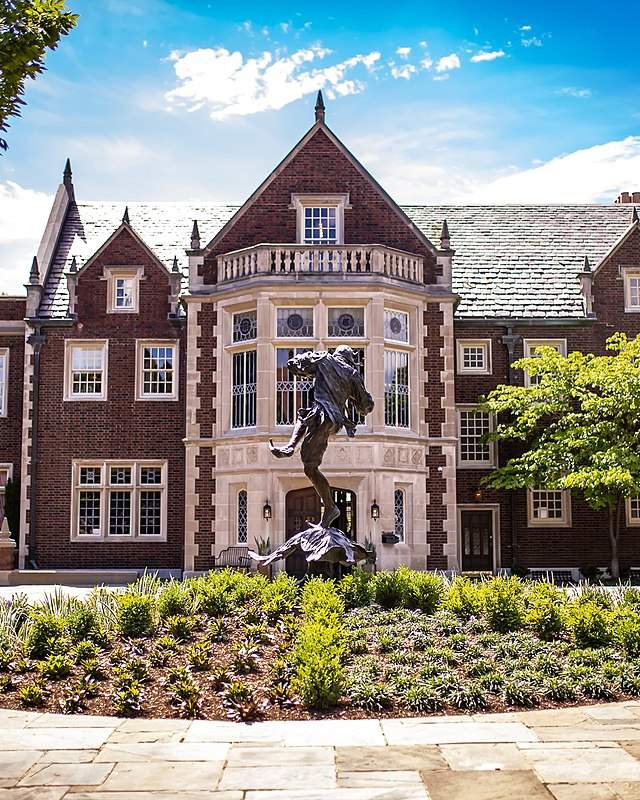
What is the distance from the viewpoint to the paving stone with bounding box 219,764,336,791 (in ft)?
→ 21.3

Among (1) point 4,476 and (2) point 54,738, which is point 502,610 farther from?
(1) point 4,476

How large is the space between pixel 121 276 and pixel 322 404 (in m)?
15.1

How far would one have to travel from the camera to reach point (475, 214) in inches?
1275

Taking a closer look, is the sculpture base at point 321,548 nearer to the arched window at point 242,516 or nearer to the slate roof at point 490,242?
the arched window at point 242,516

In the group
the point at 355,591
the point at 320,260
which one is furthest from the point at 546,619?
the point at 320,260

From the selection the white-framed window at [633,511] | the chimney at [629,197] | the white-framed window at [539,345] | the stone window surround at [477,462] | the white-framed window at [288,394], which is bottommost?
the white-framed window at [633,511]

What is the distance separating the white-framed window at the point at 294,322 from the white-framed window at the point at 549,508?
27.8 ft

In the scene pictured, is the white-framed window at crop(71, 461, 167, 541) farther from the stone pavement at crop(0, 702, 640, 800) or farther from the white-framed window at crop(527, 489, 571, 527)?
the stone pavement at crop(0, 702, 640, 800)

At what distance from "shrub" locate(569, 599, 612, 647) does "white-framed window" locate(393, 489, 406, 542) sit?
12142 millimetres

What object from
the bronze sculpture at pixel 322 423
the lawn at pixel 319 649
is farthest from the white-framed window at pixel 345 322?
the lawn at pixel 319 649

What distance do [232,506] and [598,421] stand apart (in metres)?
10.0

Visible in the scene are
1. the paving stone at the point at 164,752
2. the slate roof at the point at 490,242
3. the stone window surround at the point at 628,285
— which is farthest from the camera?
the slate roof at the point at 490,242

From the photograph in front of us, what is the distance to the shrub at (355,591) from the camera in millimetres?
13555

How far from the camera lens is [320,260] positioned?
23.9 metres
